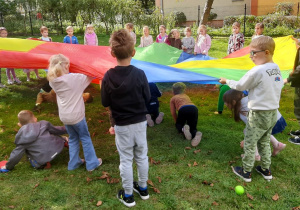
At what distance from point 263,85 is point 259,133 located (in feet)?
1.71

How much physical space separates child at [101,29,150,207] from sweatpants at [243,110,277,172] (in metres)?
1.16

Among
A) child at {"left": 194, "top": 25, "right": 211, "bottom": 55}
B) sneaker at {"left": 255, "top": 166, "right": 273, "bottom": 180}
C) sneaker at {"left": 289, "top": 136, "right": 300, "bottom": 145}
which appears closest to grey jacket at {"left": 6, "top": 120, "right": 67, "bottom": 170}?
sneaker at {"left": 255, "top": 166, "right": 273, "bottom": 180}

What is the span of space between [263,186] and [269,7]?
64.3 ft

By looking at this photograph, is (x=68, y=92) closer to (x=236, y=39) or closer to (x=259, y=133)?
(x=259, y=133)

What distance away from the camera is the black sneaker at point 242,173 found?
9.88 feet

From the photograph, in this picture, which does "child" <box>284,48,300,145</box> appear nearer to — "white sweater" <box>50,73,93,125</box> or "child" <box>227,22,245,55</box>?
"white sweater" <box>50,73,93,125</box>

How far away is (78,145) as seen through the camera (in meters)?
3.26

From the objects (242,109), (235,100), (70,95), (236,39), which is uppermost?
(236,39)

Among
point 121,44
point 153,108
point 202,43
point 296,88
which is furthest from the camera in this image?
point 202,43

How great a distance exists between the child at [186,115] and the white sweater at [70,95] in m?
1.51

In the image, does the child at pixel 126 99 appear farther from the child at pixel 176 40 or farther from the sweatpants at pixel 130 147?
Answer: the child at pixel 176 40

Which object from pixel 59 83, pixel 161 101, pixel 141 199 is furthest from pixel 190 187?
pixel 161 101

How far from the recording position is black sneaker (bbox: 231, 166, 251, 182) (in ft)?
9.88

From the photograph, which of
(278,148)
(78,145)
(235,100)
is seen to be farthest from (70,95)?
(278,148)
